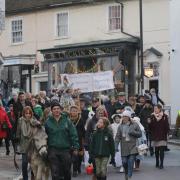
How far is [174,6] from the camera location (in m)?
35.0

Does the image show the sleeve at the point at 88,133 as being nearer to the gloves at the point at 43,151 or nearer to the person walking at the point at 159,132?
the gloves at the point at 43,151

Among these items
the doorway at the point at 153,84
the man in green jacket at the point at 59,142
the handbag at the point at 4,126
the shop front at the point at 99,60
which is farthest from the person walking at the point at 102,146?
the shop front at the point at 99,60

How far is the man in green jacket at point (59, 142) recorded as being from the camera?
500 inches

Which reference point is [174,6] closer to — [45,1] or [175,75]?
[175,75]

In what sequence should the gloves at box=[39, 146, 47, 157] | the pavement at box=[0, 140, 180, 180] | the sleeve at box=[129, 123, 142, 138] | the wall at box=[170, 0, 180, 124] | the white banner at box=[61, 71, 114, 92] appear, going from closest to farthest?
the gloves at box=[39, 146, 47, 157]
the sleeve at box=[129, 123, 142, 138]
the pavement at box=[0, 140, 180, 180]
the white banner at box=[61, 71, 114, 92]
the wall at box=[170, 0, 180, 124]

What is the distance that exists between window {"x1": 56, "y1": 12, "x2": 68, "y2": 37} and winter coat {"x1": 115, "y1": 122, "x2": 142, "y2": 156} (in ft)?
86.6

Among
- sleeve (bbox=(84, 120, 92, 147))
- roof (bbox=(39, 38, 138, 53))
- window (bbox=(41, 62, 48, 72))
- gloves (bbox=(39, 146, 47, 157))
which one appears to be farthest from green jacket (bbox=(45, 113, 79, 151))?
window (bbox=(41, 62, 48, 72))

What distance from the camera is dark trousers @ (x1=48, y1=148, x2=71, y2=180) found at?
1274 centimetres

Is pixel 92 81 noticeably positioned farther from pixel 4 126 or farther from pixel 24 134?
pixel 24 134

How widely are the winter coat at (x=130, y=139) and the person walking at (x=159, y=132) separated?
9.92 feet

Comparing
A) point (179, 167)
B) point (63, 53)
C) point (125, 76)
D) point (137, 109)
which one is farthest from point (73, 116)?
point (63, 53)

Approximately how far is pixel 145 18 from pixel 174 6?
9.78ft

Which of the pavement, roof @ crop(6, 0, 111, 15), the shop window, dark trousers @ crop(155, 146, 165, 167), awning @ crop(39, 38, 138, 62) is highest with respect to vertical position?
roof @ crop(6, 0, 111, 15)

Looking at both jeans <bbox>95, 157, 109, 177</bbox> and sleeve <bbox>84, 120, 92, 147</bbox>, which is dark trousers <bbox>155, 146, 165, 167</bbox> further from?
jeans <bbox>95, 157, 109, 177</bbox>
